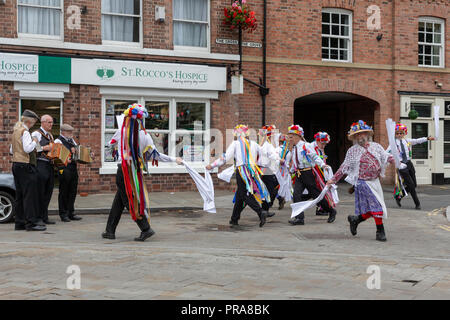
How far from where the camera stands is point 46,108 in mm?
15430

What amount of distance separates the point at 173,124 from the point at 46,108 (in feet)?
11.6

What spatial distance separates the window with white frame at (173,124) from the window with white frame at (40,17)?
2.33 m

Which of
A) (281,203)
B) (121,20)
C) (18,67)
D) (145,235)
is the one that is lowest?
(145,235)

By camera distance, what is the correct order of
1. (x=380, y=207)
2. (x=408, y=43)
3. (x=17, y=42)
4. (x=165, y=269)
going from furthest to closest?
(x=408, y=43)
(x=17, y=42)
(x=380, y=207)
(x=165, y=269)

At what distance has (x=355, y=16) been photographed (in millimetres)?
18984

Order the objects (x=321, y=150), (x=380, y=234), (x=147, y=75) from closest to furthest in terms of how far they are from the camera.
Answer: (x=380, y=234) → (x=321, y=150) → (x=147, y=75)

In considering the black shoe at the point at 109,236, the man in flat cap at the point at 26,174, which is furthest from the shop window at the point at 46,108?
the black shoe at the point at 109,236

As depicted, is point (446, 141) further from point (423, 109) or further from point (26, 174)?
point (26, 174)

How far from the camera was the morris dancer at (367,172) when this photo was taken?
8945 mm

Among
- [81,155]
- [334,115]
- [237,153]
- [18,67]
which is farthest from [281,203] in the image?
[334,115]

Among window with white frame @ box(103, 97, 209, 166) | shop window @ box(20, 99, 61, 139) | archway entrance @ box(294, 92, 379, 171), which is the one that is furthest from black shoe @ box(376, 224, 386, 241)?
archway entrance @ box(294, 92, 379, 171)

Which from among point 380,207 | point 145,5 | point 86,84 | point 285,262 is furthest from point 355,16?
point 285,262

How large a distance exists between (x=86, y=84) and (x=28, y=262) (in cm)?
928

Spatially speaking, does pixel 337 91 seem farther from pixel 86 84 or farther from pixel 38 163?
pixel 38 163
